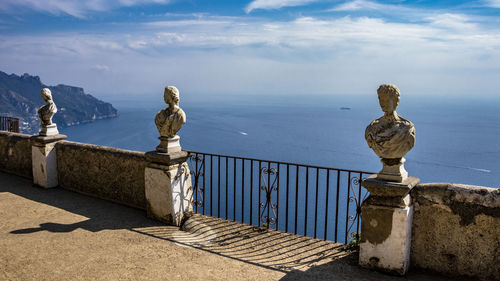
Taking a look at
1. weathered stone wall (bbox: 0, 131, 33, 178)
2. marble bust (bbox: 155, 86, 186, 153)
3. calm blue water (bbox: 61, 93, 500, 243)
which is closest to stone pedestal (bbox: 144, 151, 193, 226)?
marble bust (bbox: 155, 86, 186, 153)

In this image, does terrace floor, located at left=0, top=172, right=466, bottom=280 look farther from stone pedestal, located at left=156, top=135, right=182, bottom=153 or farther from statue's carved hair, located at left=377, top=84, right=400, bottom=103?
statue's carved hair, located at left=377, top=84, right=400, bottom=103

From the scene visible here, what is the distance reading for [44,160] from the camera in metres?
7.24

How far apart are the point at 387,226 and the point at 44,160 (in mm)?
6716

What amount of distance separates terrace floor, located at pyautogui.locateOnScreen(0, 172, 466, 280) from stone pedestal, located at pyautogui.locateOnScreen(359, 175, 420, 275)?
150 millimetres

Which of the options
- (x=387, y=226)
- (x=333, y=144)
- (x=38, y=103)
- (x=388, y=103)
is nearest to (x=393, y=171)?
(x=387, y=226)

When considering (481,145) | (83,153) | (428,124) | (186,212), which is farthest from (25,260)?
(428,124)

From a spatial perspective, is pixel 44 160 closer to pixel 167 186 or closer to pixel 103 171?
pixel 103 171

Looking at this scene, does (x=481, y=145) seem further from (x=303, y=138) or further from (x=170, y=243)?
(x=170, y=243)

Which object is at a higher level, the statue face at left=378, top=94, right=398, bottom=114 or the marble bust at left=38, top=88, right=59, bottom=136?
the statue face at left=378, top=94, right=398, bottom=114

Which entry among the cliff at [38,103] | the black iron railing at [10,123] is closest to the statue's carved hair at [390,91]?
the black iron railing at [10,123]

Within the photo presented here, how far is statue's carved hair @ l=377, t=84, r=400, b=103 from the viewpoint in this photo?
3678 mm

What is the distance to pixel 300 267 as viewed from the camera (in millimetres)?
3967

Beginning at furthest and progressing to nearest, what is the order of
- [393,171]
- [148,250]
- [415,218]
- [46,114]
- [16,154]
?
[16,154] → [46,114] → [148,250] → [415,218] → [393,171]

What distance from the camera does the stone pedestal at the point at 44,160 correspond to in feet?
23.7
